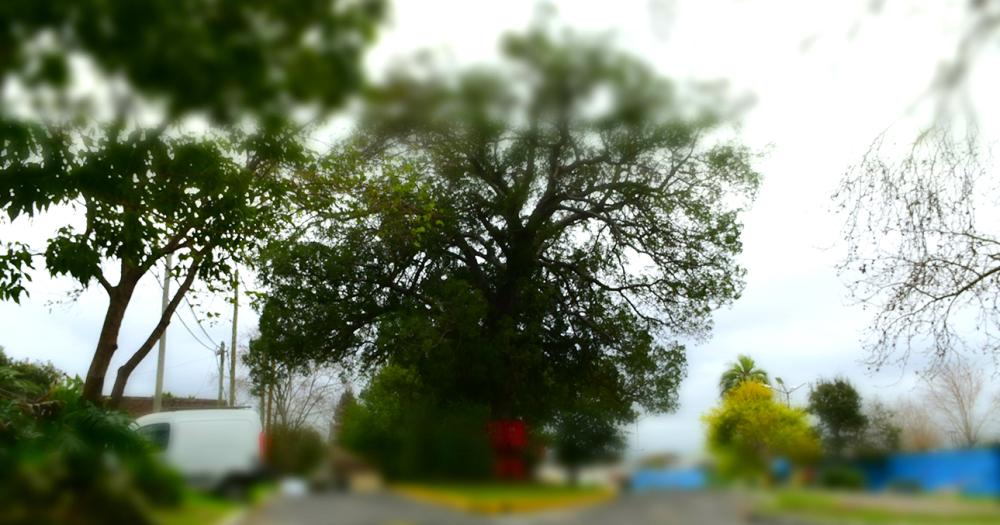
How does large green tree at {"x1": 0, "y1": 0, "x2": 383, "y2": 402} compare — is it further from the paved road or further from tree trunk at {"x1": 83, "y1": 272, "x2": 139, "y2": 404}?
tree trunk at {"x1": 83, "y1": 272, "x2": 139, "y2": 404}

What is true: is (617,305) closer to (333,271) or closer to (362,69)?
(333,271)

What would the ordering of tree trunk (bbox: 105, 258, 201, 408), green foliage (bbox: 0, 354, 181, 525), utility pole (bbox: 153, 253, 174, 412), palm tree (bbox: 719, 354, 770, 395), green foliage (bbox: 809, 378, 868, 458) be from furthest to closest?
tree trunk (bbox: 105, 258, 201, 408)
utility pole (bbox: 153, 253, 174, 412)
palm tree (bbox: 719, 354, 770, 395)
green foliage (bbox: 809, 378, 868, 458)
green foliage (bbox: 0, 354, 181, 525)

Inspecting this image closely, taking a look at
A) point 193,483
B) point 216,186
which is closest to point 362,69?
point 193,483

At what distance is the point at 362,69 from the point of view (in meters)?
2.80

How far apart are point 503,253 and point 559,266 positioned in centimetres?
205

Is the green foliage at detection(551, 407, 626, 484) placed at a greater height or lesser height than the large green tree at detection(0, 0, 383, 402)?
lesser

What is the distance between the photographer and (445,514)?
2154mm

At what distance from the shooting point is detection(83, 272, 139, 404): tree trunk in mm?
9711

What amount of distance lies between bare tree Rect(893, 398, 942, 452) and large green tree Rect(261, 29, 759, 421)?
4.62ft

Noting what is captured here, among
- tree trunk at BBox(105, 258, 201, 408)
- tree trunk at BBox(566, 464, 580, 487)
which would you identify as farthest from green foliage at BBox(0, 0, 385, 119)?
tree trunk at BBox(105, 258, 201, 408)

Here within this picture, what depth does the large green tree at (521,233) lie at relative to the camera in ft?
10.5

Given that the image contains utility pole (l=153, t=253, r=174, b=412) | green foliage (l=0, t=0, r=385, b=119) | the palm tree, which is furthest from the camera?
utility pole (l=153, t=253, r=174, b=412)

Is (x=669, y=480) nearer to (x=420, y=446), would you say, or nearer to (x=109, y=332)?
(x=420, y=446)

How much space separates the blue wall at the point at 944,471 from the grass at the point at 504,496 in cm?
83
